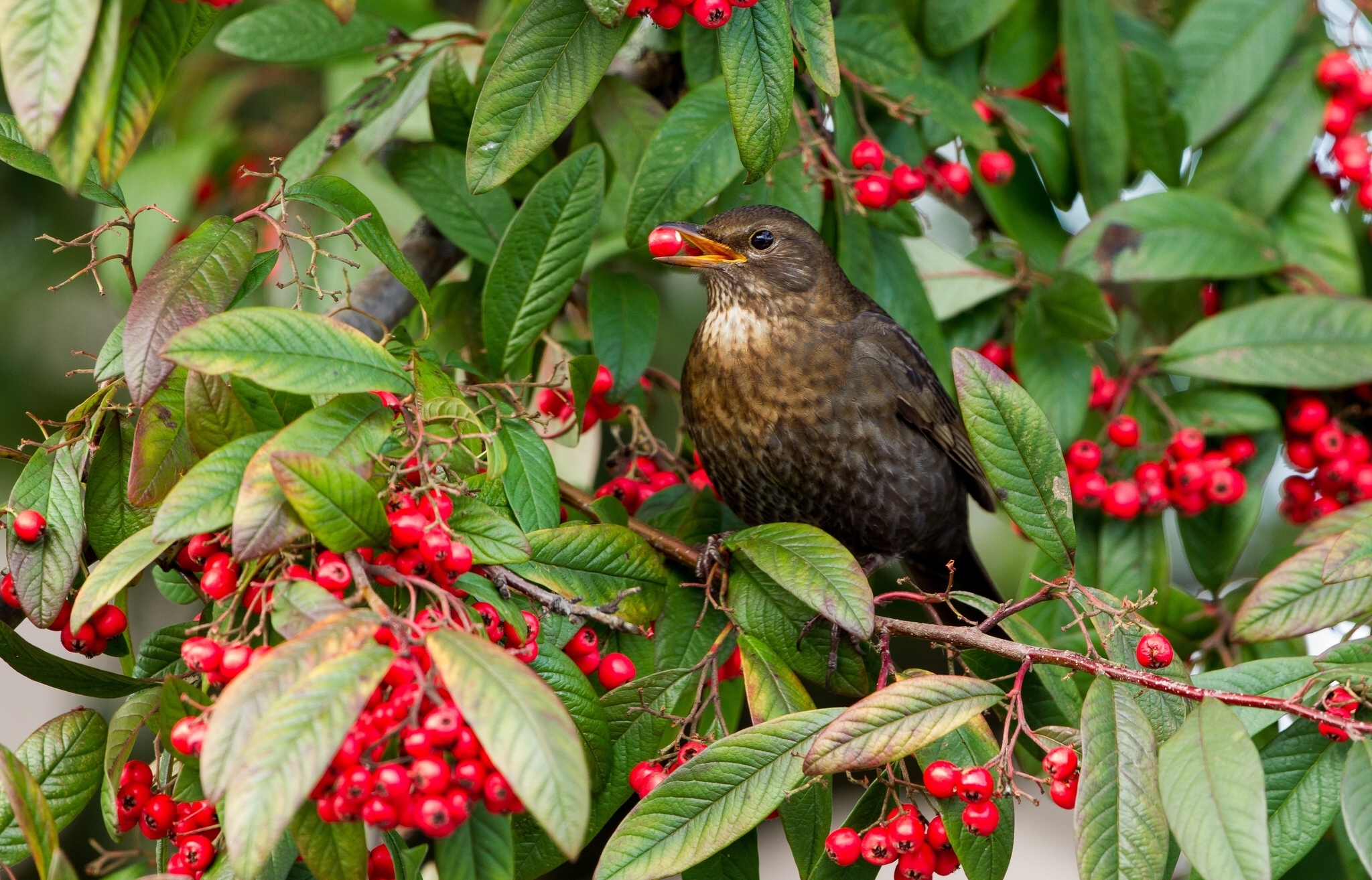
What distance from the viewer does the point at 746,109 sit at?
2053mm

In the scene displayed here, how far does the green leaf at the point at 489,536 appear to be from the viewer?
1.80 meters

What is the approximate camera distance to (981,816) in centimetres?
186

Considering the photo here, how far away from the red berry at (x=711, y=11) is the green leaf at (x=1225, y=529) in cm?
202

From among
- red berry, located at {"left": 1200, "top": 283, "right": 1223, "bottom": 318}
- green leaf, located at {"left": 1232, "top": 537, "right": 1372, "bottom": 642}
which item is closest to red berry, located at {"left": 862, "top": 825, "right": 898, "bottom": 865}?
green leaf, located at {"left": 1232, "top": 537, "right": 1372, "bottom": 642}

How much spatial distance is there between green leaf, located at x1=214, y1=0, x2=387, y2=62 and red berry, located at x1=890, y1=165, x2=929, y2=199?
1.35 metres

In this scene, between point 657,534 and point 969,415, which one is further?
point 657,534

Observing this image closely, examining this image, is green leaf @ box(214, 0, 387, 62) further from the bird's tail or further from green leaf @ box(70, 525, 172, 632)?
the bird's tail

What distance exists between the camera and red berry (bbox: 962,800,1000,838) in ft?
6.10

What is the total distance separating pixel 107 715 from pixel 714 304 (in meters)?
2.30

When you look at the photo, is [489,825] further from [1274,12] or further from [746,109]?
[1274,12]

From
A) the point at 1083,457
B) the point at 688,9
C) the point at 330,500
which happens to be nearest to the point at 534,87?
the point at 688,9

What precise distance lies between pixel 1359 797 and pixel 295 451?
62.3 inches

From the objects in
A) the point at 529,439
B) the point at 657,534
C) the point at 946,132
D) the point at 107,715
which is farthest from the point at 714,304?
the point at 107,715

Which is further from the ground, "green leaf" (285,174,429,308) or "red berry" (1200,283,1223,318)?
"green leaf" (285,174,429,308)
